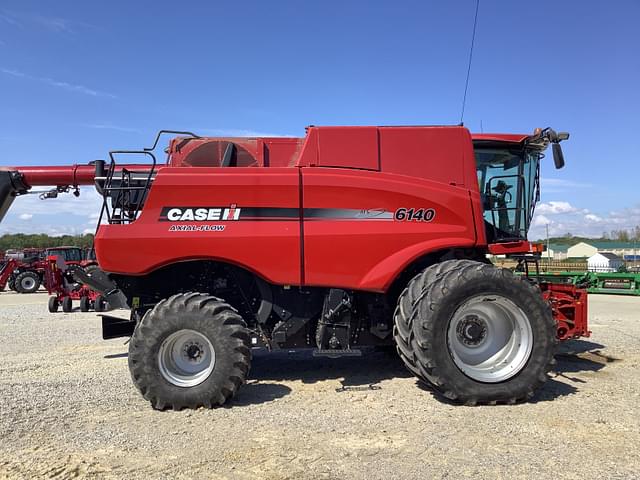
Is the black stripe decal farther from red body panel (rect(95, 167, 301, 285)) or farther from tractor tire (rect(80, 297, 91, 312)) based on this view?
tractor tire (rect(80, 297, 91, 312))

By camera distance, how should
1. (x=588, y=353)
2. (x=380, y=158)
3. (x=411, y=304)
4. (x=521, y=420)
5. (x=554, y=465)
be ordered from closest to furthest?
(x=554, y=465) < (x=521, y=420) < (x=411, y=304) < (x=380, y=158) < (x=588, y=353)

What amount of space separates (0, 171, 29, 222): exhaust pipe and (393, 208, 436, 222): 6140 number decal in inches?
204

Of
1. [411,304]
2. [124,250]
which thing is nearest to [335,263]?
[411,304]

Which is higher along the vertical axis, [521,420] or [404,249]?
[404,249]

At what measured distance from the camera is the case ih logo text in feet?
17.6

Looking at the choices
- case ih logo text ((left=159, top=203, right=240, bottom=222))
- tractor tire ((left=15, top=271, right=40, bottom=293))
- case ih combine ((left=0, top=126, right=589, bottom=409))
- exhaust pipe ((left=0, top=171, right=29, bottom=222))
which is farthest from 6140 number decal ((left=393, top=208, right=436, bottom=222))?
tractor tire ((left=15, top=271, right=40, bottom=293))

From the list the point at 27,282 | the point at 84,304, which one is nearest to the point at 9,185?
the point at 84,304

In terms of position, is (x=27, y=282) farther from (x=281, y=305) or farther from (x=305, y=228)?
(x=305, y=228)

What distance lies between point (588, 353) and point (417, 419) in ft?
14.3

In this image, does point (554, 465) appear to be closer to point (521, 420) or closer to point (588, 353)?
point (521, 420)

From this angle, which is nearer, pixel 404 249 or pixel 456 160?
pixel 404 249

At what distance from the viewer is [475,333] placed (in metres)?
5.46

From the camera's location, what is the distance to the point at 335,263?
5441 millimetres

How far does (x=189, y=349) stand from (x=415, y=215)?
2802 mm
